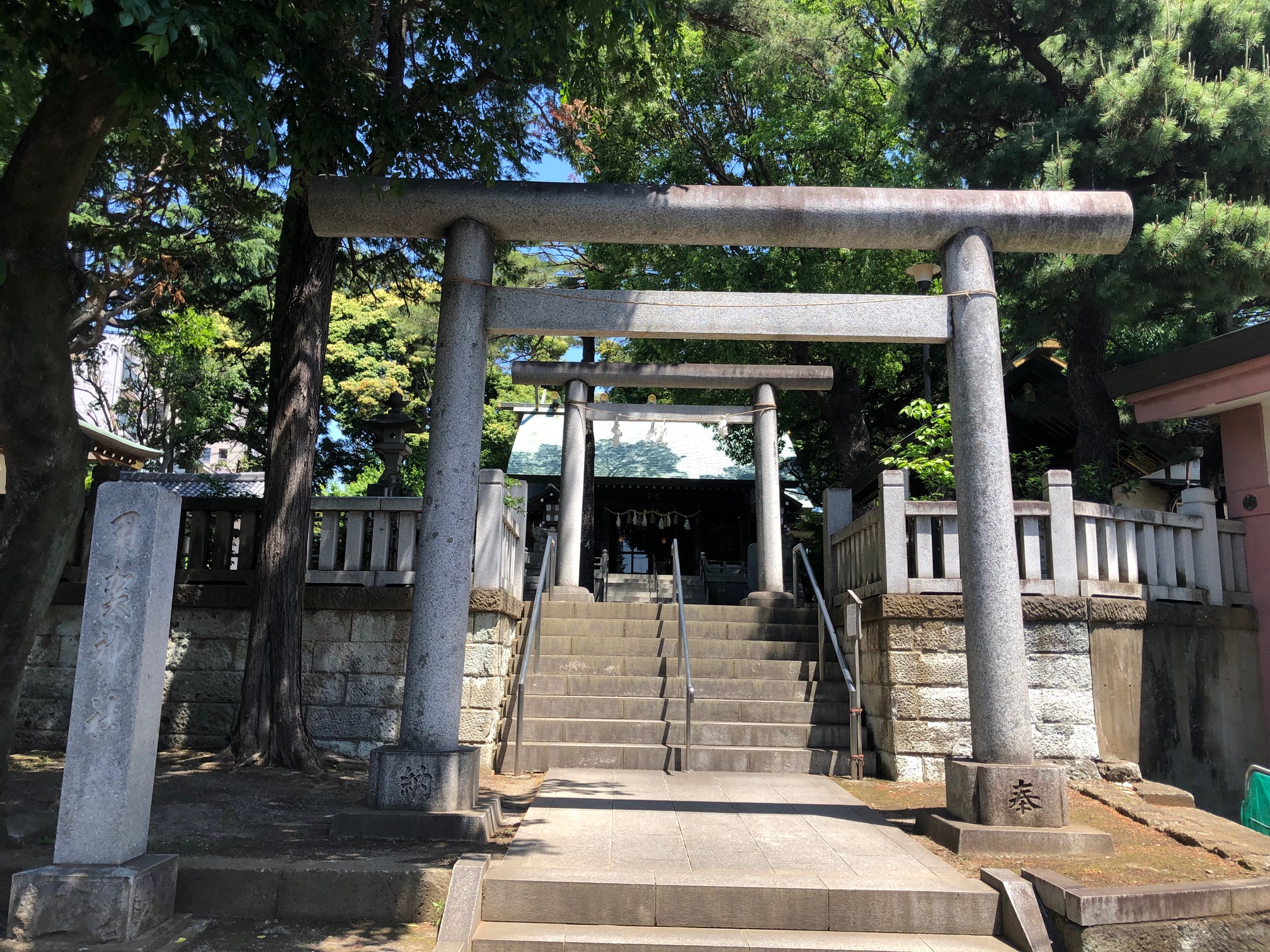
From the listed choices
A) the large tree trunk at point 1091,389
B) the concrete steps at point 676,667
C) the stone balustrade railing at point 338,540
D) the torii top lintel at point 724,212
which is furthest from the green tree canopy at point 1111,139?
the stone balustrade railing at point 338,540

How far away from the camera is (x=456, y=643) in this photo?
6.04m

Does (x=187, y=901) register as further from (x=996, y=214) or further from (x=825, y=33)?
(x=825, y=33)

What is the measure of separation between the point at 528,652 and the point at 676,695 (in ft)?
5.73

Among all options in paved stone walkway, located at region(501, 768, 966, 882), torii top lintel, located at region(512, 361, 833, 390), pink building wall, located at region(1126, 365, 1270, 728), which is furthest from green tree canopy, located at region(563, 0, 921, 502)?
paved stone walkway, located at region(501, 768, 966, 882)

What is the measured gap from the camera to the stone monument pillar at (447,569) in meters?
5.75

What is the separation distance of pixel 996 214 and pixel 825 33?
1238 centimetres

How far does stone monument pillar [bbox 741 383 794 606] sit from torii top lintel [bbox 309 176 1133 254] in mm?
6302

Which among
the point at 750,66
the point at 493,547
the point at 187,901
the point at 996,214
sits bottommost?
the point at 187,901

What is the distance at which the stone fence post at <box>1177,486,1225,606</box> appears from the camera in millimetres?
9570

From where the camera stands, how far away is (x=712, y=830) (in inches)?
237

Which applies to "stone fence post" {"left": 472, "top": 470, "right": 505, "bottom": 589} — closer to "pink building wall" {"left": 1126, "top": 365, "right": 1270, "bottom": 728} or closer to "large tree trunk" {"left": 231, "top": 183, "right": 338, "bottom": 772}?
"large tree trunk" {"left": 231, "top": 183, "right": 338, "bottom": 772}

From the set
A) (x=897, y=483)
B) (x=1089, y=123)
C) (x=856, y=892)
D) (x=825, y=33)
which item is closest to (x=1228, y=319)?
(x=1089, y=123)

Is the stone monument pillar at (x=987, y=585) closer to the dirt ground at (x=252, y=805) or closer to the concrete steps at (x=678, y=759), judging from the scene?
the concrete steps at (x=678, y=759)

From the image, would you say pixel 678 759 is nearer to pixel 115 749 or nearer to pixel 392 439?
pixel 115 749
